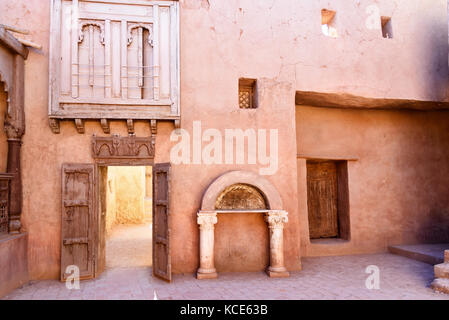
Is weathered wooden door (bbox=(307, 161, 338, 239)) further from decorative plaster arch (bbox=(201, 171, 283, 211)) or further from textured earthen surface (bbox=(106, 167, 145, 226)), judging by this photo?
textured earthen surface (bbox=(106, 167, 145, 226))

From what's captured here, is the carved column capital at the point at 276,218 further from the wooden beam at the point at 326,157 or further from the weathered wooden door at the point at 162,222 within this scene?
the wooden beam at the point at 326,157

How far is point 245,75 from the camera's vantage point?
299 inches

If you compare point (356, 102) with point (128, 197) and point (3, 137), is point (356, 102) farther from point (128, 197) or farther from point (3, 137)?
point (128, 197)

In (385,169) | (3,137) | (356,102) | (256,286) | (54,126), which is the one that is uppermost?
(356,102)

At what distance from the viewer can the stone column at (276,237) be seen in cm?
702

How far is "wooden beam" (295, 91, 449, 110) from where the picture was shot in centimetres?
Answer: 812

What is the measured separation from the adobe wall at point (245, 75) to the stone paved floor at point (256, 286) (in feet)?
2.19

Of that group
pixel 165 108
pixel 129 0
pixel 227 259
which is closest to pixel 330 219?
pixel 227 259

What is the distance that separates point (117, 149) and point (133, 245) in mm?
4232

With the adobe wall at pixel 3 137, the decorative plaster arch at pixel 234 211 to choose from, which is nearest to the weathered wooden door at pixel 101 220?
the adobe wall at pixel 3 137

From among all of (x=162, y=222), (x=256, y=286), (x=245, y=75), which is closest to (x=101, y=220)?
(x=162, y=222)

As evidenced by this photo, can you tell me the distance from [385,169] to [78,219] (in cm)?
802

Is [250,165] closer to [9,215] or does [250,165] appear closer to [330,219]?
[330,219]

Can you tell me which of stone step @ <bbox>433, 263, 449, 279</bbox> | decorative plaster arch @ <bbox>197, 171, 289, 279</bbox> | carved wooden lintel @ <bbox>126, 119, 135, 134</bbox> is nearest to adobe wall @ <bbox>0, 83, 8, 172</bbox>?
carved wooden lintel @ <bbox>126, 119, 135, 134</bbox>
